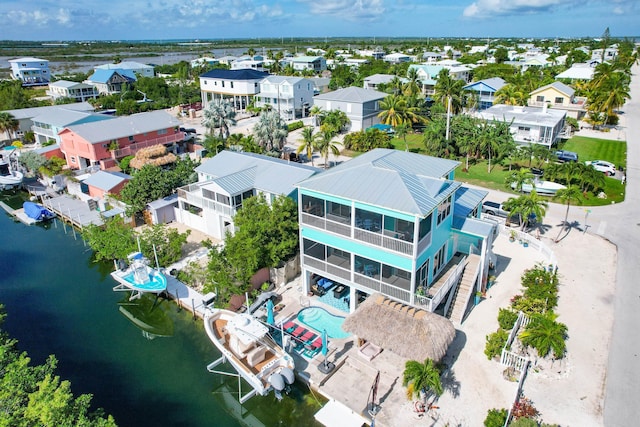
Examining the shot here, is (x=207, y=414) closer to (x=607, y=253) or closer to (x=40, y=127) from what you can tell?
(x=607, y=253)

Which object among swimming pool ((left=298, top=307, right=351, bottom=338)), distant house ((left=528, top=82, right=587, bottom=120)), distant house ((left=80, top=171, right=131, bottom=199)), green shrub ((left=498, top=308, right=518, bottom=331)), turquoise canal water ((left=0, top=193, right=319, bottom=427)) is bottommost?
turquoise canal water ((left=0, top=193, right=319, bottom=427))

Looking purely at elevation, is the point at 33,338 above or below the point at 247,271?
below

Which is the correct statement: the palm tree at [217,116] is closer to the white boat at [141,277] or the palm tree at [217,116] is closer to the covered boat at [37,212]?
the covered boat at [37,212]

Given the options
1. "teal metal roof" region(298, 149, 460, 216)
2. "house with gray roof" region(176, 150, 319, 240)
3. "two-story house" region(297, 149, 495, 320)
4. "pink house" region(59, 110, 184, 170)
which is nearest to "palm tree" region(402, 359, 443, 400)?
"two-story house" region(297, 149, 495, 320)

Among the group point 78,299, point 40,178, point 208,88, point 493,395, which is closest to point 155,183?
point 78,299

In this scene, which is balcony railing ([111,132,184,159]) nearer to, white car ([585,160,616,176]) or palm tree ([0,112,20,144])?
palm tree ([0,112,20,144])

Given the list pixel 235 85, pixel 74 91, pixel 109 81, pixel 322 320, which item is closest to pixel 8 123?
pixel 74 91
